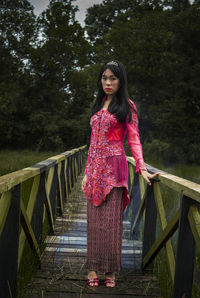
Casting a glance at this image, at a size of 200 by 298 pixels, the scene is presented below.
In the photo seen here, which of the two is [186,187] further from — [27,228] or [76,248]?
[76,248]

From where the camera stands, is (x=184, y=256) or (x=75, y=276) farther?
(x=75, y=276)

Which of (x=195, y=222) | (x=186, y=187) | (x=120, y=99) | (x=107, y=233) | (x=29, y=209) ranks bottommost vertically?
(x=107, y=233)

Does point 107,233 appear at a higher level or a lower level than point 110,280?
higher

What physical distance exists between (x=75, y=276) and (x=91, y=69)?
1494 cm

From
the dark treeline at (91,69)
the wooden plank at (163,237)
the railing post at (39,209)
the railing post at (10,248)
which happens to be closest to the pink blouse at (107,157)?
the wooden plank at (163,237)

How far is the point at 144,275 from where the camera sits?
2.46 meters

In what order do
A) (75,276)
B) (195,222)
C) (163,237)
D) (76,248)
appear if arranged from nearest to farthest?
1. (195,222)
2. (163,237)
3. (75,276)
4. (76,248)

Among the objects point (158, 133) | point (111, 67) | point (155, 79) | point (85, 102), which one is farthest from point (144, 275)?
point (85, 102)

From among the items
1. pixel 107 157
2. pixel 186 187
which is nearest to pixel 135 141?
pixel 107 157

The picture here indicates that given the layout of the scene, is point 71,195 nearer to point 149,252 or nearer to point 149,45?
point 149,252

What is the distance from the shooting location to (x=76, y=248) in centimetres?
300

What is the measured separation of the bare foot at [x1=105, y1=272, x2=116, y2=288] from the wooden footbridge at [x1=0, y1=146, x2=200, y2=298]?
4 centimetres

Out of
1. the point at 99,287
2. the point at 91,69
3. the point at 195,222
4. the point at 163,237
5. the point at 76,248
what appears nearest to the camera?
the point at 195,222

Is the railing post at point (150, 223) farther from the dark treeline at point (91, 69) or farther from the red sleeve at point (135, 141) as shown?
the dark treeline at point (91, 69)
